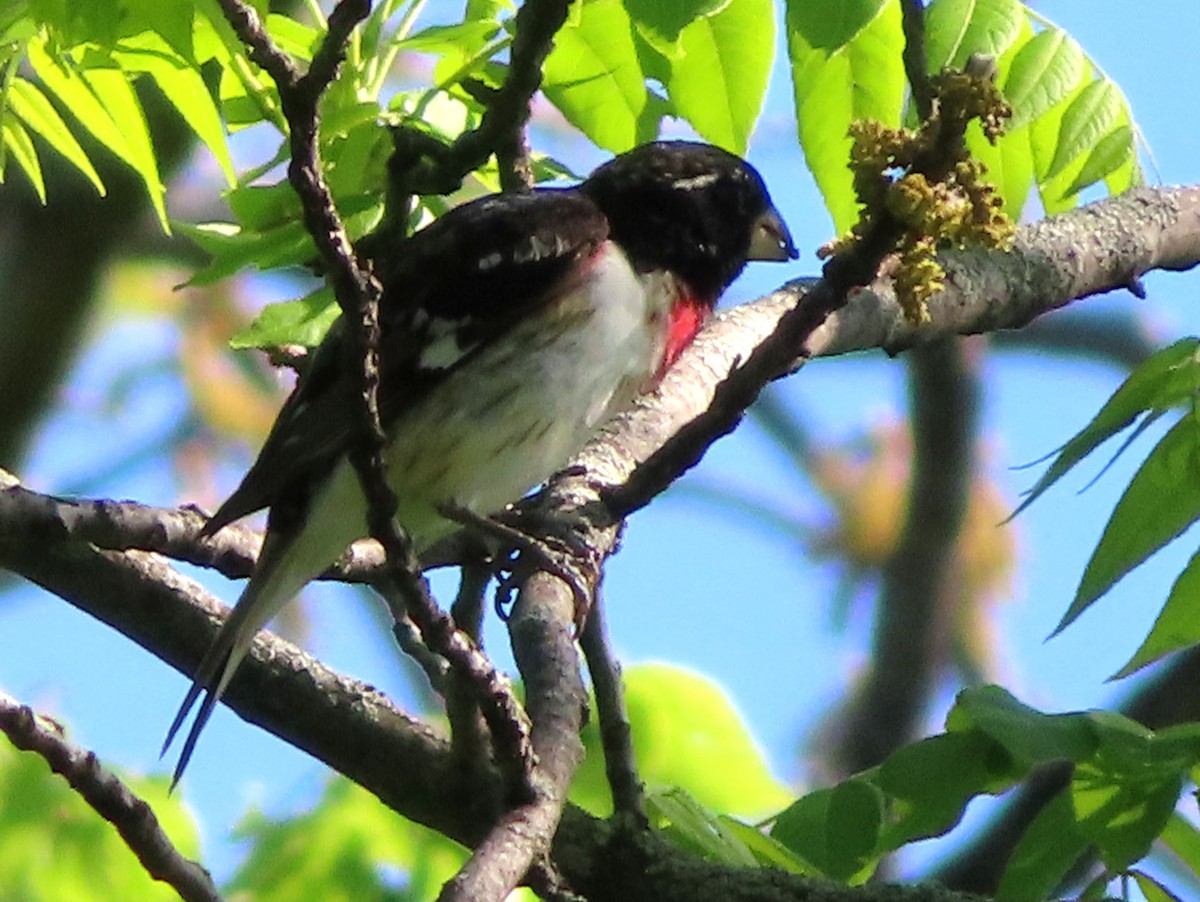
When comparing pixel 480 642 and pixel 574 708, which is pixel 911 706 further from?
pixel 574 708

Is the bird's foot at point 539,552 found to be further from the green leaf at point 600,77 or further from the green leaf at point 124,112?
the green leaf at point 124,112

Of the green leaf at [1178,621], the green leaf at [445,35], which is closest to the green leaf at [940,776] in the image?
the green leaf at [1178,621]

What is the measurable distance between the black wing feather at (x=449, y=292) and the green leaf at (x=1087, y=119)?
0.98 m

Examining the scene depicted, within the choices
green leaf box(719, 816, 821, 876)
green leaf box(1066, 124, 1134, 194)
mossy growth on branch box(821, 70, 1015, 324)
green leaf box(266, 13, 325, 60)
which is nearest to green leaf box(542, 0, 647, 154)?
green leaf box(266, 13, 325, 60)

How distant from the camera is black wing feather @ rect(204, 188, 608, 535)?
324 cm

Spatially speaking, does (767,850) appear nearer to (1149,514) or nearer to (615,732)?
(615,732)

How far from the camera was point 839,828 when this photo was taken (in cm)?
253

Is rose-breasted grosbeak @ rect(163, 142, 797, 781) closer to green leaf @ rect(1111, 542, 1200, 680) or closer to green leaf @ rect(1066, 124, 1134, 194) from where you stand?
green leaf @ rect(1066, 124, 1134, 194)

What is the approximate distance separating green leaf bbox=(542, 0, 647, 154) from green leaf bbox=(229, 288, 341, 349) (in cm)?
52

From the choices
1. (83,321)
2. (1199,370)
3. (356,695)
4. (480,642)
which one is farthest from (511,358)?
(83,321)

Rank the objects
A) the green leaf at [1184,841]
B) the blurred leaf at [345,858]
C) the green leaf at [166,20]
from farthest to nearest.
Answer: the blurred leaf at [345,858], the green leaf at [1184,841], the green leaf at [166,20]

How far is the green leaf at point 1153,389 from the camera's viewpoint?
259 cm

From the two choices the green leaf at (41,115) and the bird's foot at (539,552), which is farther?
the bird's foot at (539,552)

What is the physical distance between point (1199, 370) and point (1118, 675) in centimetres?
46
